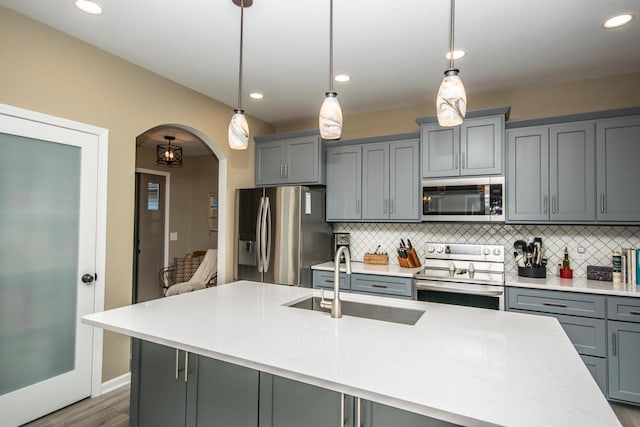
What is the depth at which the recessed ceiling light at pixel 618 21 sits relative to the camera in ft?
7.23

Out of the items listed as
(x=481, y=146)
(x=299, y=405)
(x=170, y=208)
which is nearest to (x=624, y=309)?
(x=481, y=146)

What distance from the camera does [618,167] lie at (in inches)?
110

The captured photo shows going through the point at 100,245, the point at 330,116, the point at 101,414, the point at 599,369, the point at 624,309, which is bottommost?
the point at 101,414

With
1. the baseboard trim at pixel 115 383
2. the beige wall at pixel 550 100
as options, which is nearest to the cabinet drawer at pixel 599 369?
the beige wall at pixel 550 100

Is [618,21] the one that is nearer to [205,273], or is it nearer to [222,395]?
[222,395]

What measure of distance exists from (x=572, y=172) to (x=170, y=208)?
5764mm

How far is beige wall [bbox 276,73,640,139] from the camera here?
3.06 metres

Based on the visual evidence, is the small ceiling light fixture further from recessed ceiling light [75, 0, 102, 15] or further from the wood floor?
the wood floor

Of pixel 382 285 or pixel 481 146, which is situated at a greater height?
pixel 481 146

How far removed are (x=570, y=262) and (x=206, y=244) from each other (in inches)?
211

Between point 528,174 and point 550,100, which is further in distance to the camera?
point 550,100

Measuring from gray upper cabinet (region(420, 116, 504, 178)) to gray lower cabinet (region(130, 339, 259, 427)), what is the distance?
2647 mm

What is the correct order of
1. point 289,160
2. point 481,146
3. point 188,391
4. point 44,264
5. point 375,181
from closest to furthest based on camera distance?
1. point 188,391
2. point 44,264
3. point 481,146
4. point 375,181
5. point 289,160

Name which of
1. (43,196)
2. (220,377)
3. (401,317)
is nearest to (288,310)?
(220,377)
